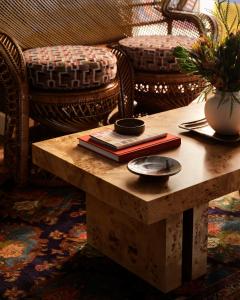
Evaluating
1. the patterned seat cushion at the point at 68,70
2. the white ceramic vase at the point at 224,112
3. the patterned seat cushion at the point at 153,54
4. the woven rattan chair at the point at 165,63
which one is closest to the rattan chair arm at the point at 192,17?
the woven rattan chair at the point at 165,63

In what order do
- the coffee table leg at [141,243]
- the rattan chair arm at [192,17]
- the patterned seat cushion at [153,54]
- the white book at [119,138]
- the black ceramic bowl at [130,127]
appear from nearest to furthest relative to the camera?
the coffee table leg at [141,243]
the white book at [119,138]
the black ceramic bowl at [130,127]
the patterned seat cushion at [153,54]
the rattan chair arm at [192,17]

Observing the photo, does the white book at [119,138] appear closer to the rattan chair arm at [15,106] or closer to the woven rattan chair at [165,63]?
the rattan chair arm at [15,106]

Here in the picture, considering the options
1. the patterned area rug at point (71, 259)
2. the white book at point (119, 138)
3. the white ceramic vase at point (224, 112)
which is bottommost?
the patterned area rug at point (71, 259)

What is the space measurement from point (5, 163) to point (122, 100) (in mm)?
708

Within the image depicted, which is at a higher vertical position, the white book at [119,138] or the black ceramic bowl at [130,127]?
the black ceramic bowl at [130,127]

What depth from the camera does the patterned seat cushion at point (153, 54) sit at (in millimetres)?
3055

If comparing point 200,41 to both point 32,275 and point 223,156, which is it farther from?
point 32,275

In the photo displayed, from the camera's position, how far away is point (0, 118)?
3438mm

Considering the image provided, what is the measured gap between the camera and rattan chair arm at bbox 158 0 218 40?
3.34m

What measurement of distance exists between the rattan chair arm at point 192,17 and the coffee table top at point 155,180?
144 centimetres

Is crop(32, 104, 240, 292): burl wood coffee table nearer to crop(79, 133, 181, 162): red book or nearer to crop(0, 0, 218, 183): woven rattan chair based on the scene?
crop(79, 133, 181, 162): red book

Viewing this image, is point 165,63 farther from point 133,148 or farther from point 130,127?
point 133,148

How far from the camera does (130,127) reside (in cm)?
200

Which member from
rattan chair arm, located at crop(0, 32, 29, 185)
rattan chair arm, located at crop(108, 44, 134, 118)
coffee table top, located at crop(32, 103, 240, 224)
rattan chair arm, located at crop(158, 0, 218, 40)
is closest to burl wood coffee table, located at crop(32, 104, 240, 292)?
coffee table top, located at crop(32, 103, 240, 224)
